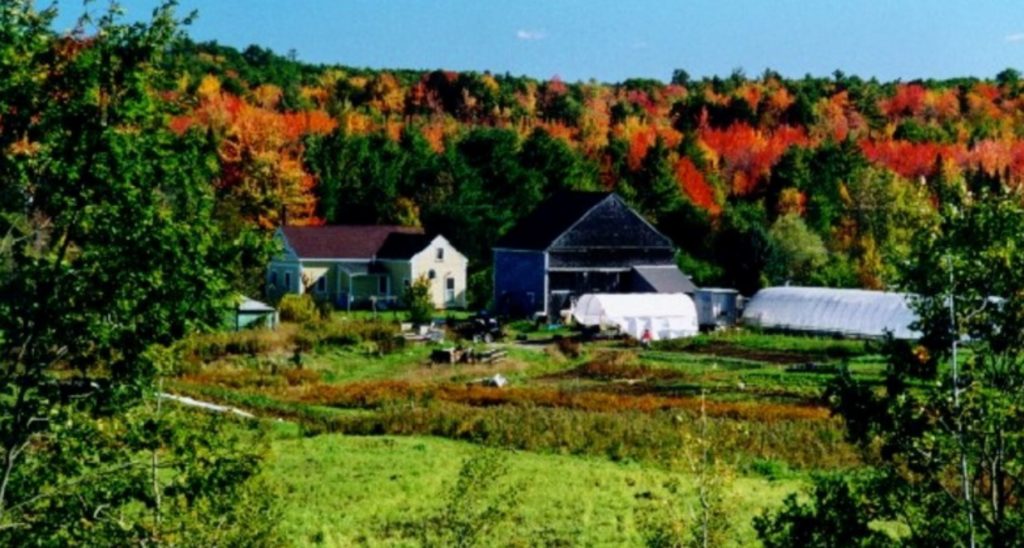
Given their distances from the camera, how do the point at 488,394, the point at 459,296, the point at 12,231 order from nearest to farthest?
the point at 12,231 < the point at 488,394 < the point at 459,296

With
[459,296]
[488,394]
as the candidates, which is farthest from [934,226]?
[459,296]

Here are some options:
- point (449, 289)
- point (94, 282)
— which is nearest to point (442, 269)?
point (449, 289)

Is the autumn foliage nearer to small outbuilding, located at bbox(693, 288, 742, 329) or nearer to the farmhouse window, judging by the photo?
the farmhouse window

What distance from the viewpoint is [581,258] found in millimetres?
59562

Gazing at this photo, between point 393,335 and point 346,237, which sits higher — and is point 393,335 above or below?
below

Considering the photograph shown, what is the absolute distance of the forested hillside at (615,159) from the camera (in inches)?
→ 2702

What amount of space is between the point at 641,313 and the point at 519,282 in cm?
814

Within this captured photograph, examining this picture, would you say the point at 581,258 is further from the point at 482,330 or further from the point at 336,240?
the point at 336,240

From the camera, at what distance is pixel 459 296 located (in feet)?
210

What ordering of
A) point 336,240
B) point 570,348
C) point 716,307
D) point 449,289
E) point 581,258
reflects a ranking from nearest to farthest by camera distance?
point 570,348, point 716,307, point 581,258, point 449,289, point 336,240

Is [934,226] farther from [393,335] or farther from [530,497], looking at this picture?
[393,335]

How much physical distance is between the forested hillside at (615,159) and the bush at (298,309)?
11949 mm

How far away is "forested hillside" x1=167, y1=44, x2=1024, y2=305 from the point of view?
68625 millimetres

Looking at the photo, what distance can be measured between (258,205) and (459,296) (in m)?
14.7
